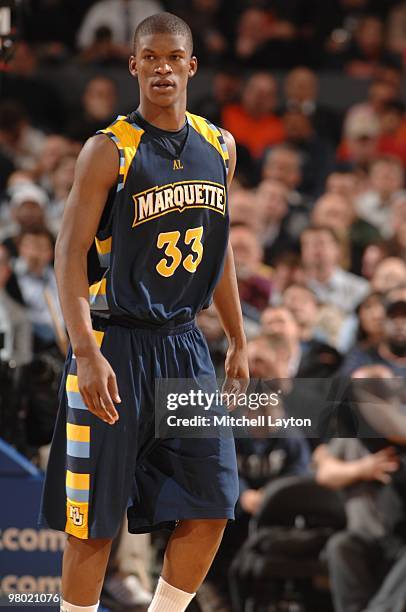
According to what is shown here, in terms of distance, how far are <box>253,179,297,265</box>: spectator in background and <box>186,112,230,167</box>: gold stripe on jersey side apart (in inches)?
163

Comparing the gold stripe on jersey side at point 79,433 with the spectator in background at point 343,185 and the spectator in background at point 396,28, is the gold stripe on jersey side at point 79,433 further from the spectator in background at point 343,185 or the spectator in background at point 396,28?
the spectator in background at point 396,28

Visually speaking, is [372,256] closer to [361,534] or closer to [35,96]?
[361,534]

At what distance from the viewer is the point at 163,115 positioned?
11.0 ft

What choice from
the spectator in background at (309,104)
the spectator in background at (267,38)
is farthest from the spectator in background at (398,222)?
the spectator in background at (267,38)

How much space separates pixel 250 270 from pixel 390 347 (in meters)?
1.52

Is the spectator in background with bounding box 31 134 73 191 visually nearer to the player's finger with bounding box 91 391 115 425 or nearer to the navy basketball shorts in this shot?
the navy basketball shorts

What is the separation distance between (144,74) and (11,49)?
128 cm

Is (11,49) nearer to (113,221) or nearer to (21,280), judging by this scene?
(113,221)

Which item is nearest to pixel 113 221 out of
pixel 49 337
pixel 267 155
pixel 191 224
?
pixel 191 224

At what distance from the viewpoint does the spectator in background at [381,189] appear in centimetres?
819

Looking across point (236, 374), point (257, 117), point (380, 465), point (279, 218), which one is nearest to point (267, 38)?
point (257, 117)

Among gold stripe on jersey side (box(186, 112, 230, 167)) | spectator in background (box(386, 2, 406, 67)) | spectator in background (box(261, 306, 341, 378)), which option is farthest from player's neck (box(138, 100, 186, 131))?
spectator in background (box(386, 2, 406, 67))

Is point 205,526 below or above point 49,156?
below

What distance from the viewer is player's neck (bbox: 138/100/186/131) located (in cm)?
334
